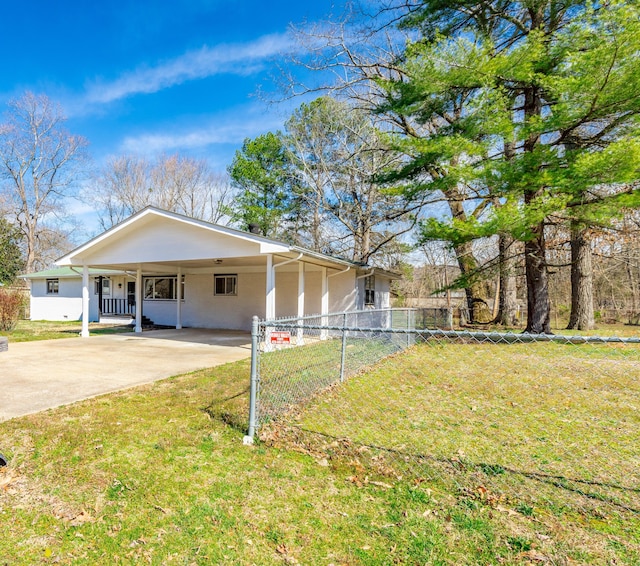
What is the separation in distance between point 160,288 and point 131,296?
2.17 metres

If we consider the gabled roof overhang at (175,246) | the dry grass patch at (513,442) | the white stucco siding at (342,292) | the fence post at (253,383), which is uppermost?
the gabled roof overhang at (175,246)

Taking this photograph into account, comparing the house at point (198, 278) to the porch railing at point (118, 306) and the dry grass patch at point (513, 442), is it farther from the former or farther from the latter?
the dry grass patch at point (513, 442)

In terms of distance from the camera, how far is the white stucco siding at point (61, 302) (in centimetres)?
1881

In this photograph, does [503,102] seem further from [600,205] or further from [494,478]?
[494,478]

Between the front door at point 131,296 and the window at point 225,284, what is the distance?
17.1 feet

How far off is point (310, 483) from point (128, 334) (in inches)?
477

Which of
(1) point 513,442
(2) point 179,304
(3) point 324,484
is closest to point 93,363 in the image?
(3) point 324,484

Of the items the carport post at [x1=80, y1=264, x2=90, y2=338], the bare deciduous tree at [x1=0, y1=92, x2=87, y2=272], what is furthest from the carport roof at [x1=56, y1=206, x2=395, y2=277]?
the bare deciduous tree at [x1=0, y1=92, x2=87, y2=272]

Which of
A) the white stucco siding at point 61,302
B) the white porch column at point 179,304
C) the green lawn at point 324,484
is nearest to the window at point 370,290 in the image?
the white porch column at point 179,304

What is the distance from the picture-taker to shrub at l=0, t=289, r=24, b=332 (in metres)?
12.9

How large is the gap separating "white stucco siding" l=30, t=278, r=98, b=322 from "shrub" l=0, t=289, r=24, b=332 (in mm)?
5399

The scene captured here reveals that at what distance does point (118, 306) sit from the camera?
1792 centimetres

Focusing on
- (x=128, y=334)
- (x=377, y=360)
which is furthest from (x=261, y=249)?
(x=128, y=334)

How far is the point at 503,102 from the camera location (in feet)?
30.7
